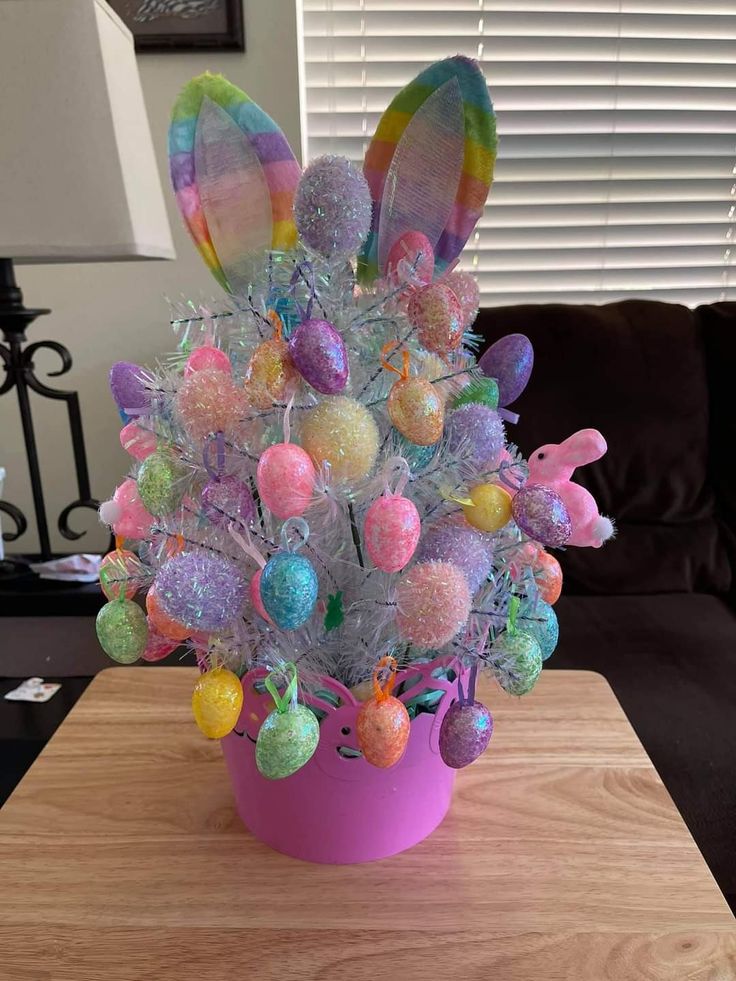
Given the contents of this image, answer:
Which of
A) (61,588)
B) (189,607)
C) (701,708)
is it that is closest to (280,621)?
(189,607)

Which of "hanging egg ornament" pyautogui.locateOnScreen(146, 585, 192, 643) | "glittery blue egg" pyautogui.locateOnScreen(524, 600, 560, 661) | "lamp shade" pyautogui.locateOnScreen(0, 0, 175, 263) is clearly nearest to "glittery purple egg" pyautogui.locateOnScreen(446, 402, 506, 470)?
"glittery blue egg" pyautogui.locateOnScreen(524, 600, 560, 661)

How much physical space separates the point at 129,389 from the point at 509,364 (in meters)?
0.27

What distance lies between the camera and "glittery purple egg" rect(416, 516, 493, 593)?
44 centimetres

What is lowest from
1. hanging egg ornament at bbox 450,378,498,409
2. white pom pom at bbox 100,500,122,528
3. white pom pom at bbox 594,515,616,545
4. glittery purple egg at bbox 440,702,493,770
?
glittery purple egg at bbox 440,702,493,770

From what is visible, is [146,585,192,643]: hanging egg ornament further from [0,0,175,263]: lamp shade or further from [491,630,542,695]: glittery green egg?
[0,0,175,263]: lamp shade

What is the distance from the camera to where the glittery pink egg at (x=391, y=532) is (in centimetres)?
40

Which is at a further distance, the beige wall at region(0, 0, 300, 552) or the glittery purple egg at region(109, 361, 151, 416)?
the beige wall at region(0, 0, 300, 552)

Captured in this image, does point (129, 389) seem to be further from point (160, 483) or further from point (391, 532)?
point (391, 532)

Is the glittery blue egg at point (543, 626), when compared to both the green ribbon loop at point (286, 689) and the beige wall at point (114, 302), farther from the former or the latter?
the beige wall at point (114, 302)

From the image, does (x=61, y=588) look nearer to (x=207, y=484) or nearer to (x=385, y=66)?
(x=207, y=484)

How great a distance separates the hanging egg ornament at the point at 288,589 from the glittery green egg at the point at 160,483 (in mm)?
95

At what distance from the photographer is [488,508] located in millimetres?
431

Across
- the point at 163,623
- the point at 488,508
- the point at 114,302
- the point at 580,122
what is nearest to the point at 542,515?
the point at 488,508

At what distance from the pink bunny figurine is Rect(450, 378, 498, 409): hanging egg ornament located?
0.16 feet
